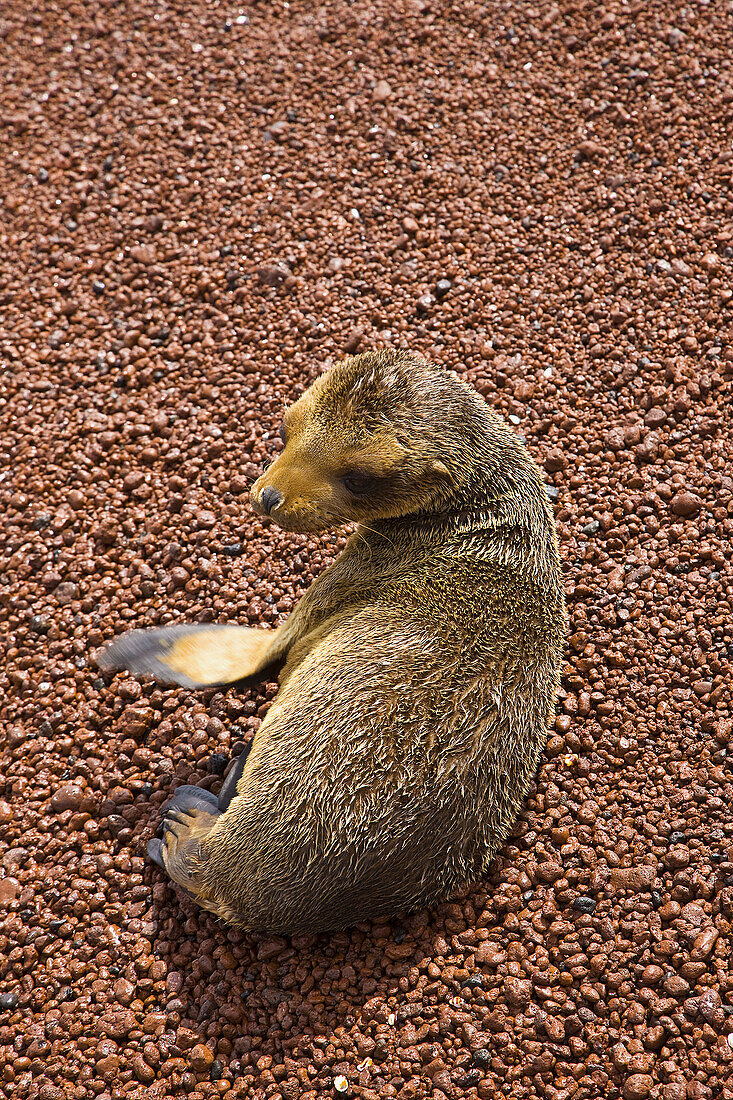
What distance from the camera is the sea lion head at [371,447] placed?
338 centimetres

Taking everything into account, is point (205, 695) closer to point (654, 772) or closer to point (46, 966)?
point (46, 966)

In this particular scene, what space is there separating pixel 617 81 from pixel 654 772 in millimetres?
4603

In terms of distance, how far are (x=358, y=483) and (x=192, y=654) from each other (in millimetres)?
1144

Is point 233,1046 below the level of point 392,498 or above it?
below

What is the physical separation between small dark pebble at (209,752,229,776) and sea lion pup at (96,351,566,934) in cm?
23

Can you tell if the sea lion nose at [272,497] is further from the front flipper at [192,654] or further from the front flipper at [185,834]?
the front flipper at [185,834]

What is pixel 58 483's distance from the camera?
193 inches

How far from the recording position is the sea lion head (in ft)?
11.1

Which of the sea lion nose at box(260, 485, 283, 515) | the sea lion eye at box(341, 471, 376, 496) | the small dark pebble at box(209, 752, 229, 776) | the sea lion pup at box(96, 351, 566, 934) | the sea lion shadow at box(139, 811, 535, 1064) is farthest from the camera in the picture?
the small dark pebble at box(209, 752, 229, 776)

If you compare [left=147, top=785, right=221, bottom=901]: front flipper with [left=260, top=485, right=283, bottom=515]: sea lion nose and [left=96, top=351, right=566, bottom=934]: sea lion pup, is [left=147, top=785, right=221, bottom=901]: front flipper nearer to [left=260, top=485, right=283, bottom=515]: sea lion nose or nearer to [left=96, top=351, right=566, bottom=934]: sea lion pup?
[left=96, top=351, right=566, bottom=934]: sea lion pup

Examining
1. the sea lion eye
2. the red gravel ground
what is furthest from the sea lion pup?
the red gravel ground

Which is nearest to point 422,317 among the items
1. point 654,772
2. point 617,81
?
point 617,81

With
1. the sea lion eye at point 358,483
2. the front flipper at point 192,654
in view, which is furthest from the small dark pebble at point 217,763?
the sea lion eye at point 358,483

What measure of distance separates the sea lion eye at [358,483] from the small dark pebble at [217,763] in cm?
145
